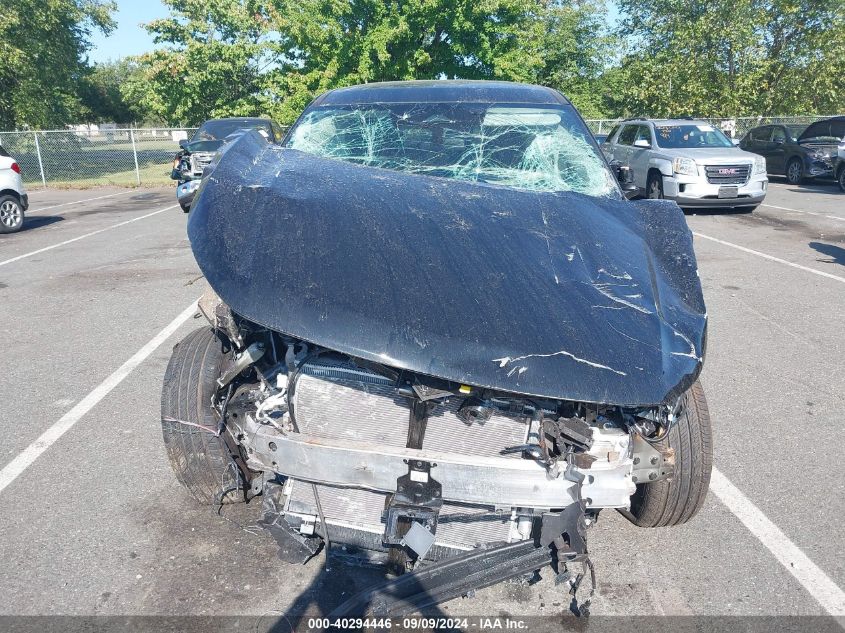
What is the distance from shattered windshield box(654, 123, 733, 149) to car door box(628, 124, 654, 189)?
0.23 meters

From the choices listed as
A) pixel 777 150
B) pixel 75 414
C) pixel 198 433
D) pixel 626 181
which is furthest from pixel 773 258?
pixel 777 150

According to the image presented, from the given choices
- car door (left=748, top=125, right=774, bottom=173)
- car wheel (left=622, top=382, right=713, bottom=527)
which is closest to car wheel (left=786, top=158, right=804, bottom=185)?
car door (left=748, top=125, right=774, bottom=173)

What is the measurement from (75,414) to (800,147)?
717 inches

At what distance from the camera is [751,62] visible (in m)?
26.6

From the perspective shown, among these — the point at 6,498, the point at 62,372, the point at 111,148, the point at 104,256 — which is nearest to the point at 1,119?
the point at 111,148

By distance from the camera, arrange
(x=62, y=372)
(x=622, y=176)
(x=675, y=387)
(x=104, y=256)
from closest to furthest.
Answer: (x=675, y=387) → (x=622, y=176) → (x=62, y=372) → (x=104, y=256)

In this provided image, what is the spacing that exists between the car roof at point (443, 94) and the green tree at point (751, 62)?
25.8 meters

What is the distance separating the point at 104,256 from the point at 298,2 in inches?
553

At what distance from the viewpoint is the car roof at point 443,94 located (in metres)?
4.23

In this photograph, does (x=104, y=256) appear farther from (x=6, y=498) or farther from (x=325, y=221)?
(x=325, y=221)

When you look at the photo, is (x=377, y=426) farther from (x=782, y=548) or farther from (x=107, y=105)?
(x=107, y=105)

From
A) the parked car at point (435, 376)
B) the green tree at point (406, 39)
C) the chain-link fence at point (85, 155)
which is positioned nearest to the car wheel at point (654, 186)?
the green tree at point (406, 39)

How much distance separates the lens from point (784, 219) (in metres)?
12.1

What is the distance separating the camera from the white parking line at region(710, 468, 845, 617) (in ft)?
8.66
